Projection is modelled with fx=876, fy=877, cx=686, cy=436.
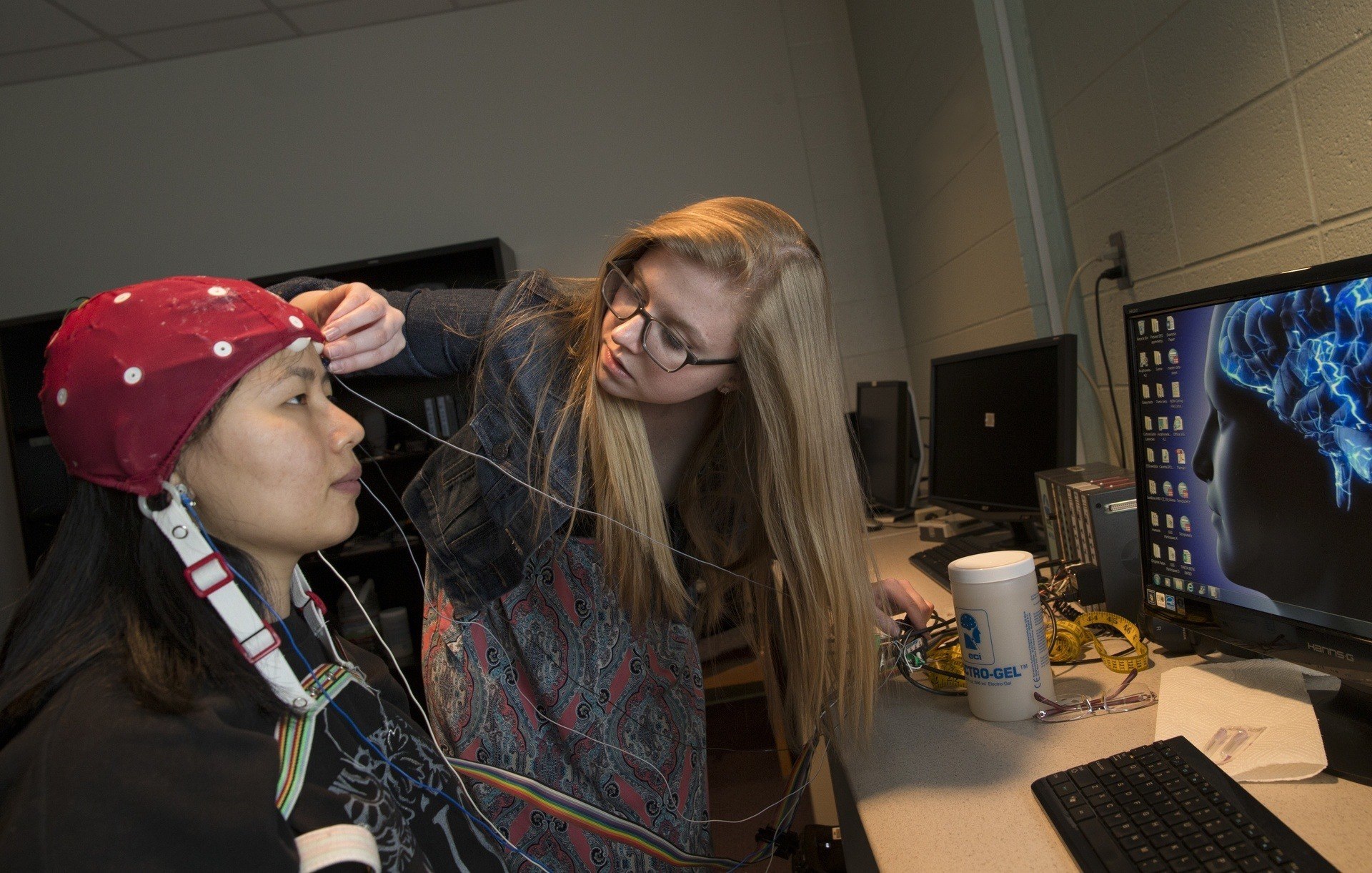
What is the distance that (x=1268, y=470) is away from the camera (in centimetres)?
94

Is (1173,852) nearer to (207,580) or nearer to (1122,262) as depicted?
(207,580)

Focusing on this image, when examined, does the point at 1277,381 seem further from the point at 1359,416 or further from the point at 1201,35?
the point at 1201,35

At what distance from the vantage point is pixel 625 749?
4.63ft

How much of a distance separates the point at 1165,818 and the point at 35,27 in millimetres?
4569

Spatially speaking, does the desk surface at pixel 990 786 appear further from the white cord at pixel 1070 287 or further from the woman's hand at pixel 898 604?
the white cord at pixel 1070 287

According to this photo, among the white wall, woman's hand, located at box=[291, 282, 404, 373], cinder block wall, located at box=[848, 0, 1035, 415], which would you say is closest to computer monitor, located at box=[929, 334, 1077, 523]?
cinder block wall, located at box=[848, 0, 1035, 415]

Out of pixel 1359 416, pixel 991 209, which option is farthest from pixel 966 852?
pixel 991 209

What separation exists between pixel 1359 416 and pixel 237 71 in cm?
451

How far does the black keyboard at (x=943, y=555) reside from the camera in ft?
6.29

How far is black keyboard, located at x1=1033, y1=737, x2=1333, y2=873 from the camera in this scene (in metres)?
0.70

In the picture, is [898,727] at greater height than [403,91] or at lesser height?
lesser

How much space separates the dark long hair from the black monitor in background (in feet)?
6.34

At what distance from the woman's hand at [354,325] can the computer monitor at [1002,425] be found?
130cm

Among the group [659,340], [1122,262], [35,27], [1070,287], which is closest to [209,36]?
[35,27]
